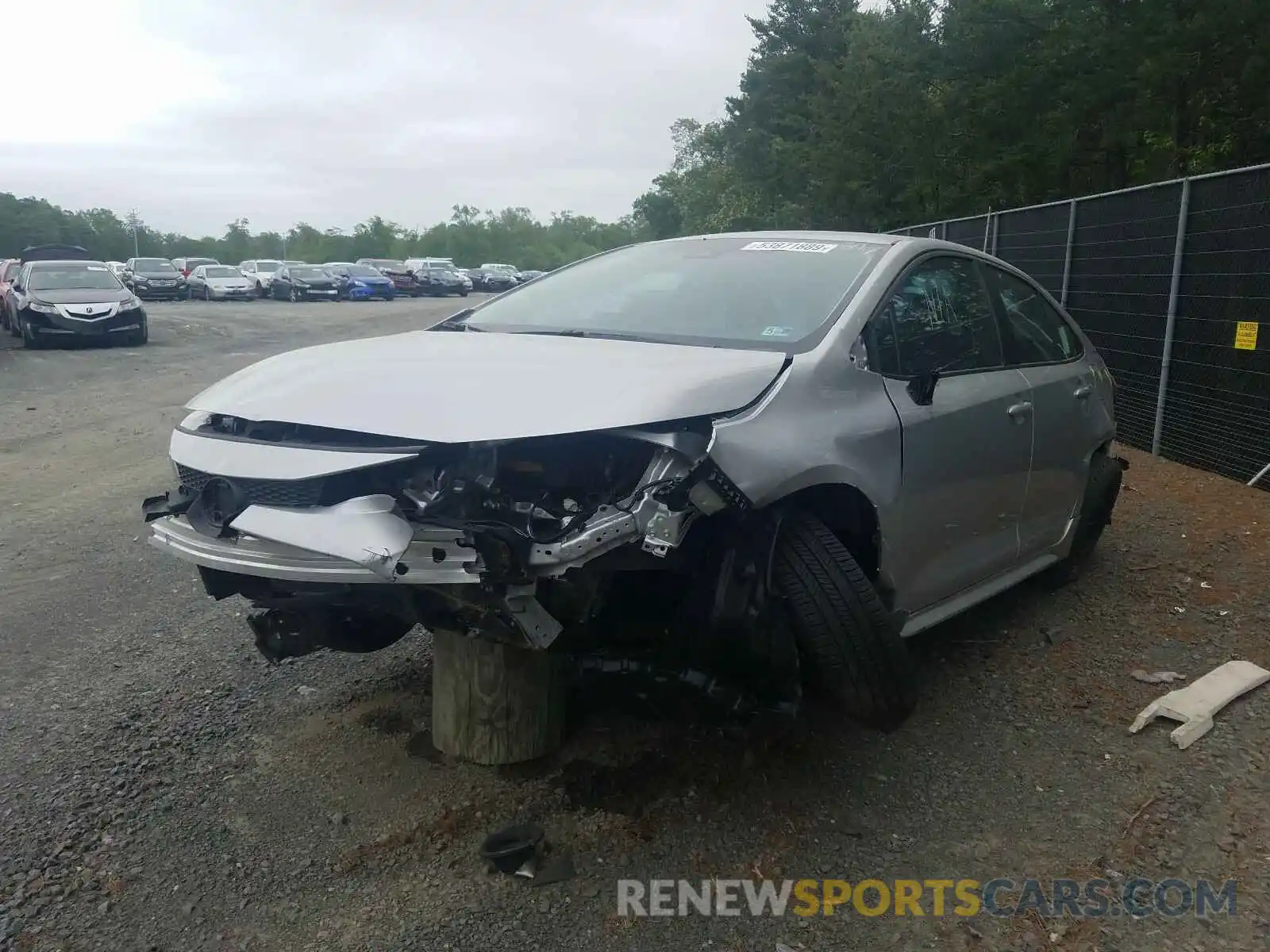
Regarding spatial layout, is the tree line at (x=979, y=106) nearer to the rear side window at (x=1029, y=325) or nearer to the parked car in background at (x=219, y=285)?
the rear side window at (x=1029, y=325)

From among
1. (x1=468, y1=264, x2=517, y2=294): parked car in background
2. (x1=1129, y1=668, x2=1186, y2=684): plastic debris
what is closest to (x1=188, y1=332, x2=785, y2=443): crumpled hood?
(x1=1129, y1=668, x2=1186, y2=684): plastic debris

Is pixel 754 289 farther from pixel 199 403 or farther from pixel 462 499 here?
pixel 199 403

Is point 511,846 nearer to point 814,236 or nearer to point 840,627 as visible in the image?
point 840,627

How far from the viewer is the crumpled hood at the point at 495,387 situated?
2582 millimetres

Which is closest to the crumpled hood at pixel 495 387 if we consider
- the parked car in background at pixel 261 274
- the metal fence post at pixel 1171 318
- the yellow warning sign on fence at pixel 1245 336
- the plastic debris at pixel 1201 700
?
the plastic debris at pixel 1201 700

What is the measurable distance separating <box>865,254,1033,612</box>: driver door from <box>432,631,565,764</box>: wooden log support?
122 cm

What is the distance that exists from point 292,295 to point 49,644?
3244cm

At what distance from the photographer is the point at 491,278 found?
169ft

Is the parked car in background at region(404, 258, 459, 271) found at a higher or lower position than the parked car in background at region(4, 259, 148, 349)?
higher

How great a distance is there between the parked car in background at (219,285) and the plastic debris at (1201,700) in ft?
118

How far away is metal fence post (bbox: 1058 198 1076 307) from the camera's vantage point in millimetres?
9492

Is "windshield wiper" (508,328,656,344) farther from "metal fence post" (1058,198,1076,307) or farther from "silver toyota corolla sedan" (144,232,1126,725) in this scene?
"metal fence post" (1058,198,1076,307)

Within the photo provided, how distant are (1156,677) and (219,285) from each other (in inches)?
1411

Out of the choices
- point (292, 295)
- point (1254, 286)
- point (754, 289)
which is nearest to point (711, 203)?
point (292, 295)
